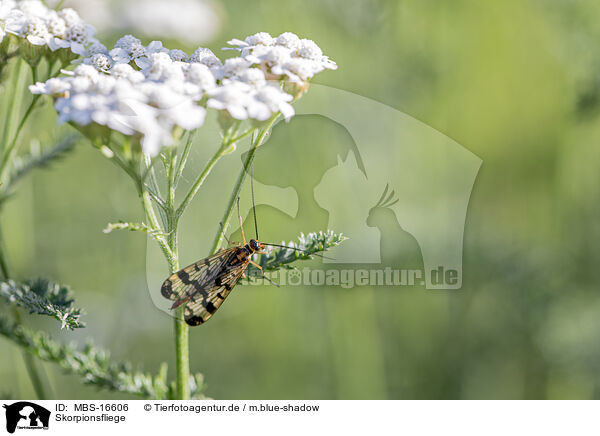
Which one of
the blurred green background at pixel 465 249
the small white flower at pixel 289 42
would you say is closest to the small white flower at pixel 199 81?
the small white flower at pixel 289 42

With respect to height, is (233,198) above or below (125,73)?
below

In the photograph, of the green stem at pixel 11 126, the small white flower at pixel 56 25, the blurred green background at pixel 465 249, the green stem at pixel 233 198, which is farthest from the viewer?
the blurred green background at pixel 465 249

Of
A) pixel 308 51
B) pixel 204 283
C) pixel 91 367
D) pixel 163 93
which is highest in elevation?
pixel 308 51

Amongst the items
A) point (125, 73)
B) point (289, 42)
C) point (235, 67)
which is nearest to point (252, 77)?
point (235, 67)

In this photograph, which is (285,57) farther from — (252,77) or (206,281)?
(206,281)

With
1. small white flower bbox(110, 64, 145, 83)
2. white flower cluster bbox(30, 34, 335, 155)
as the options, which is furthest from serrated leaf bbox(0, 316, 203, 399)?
small white flower bbox(110, 64, 145, 83)

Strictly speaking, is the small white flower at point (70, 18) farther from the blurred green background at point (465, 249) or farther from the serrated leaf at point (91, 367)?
the blurred green background at point (465, 249)
